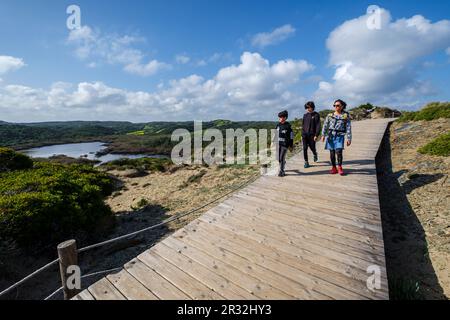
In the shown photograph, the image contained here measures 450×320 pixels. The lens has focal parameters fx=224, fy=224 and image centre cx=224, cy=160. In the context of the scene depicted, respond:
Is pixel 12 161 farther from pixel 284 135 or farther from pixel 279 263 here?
pixel 279 263

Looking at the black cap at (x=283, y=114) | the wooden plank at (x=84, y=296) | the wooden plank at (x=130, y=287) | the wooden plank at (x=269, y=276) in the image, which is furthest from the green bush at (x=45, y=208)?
the black cap at (x=283, y=114)

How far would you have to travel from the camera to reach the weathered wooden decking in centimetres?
274

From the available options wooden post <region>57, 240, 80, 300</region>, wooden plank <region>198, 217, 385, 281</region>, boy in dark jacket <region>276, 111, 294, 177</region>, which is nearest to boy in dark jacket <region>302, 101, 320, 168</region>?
boy in dark jacket <region>276, 111, 294, 177</region>

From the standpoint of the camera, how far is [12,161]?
1096 cm

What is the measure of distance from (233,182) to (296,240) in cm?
857

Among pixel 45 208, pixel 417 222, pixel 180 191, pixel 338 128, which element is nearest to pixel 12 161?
pixel 45 208

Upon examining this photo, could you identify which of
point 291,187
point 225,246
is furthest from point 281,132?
point 225,246

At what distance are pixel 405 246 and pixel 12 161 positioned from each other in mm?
15785

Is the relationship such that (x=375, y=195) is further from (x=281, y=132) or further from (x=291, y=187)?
(x=281, y=132)

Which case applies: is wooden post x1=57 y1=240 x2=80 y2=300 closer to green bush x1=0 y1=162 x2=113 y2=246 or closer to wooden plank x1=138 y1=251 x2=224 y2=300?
wooden plank x1=138 y1=251 x2=224 y2=300

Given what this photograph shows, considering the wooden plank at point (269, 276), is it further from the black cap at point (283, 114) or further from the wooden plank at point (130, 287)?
the black cap at point (283, 114)

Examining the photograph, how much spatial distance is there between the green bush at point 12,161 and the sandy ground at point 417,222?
1490cm

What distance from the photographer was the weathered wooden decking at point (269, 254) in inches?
108

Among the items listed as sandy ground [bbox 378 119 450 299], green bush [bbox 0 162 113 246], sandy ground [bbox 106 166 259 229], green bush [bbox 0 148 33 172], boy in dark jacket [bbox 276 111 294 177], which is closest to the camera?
sandy ground [bbox 378 119 450 299]
